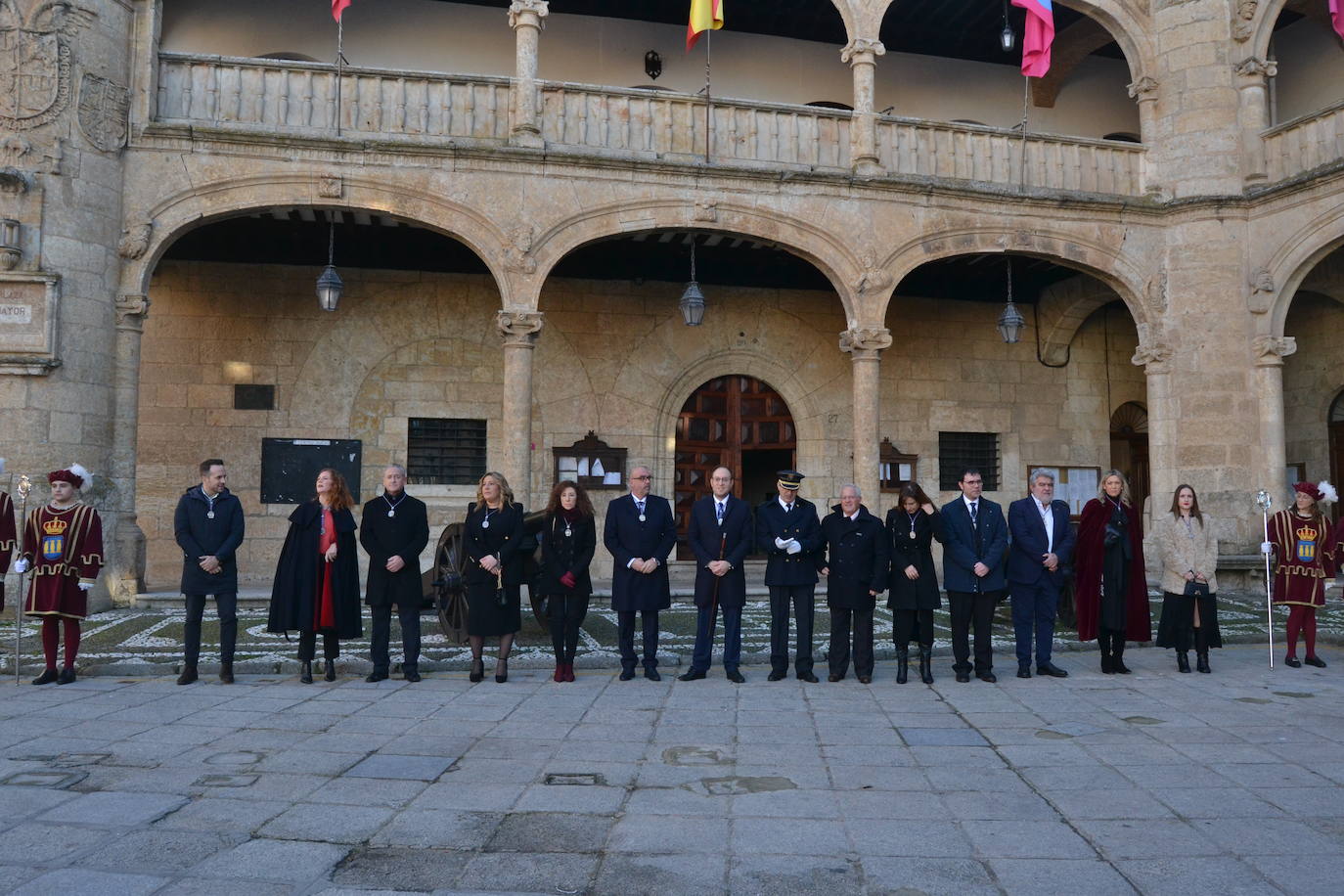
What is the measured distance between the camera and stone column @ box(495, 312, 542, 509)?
11.8 meters

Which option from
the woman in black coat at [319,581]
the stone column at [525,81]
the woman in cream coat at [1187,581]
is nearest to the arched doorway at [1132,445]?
the woman in cream coat at [1187,581]

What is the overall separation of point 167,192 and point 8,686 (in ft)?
21.6

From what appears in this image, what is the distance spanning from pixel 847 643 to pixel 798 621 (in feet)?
1.39

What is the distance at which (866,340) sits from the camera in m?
12.8

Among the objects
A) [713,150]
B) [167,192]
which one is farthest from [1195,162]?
[167,192]

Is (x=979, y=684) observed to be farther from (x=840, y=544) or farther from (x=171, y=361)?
(x=171, y=361)

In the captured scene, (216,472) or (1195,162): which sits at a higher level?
(1195,162)

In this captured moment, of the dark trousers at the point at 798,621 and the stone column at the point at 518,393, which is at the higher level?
the stone column at the point at 518,393

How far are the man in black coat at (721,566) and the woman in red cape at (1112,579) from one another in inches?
113

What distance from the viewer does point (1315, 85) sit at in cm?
1494

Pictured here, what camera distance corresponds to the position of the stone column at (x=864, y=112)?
12.8 meters

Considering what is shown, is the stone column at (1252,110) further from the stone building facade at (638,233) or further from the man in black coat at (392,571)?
the man in black coat at (392,571)

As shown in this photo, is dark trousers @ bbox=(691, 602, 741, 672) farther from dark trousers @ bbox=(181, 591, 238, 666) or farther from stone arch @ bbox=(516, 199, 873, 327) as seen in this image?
stone arch @ bbox=(516, 199, 873, 327)

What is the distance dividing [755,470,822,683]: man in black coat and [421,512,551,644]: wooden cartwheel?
1.95 m
